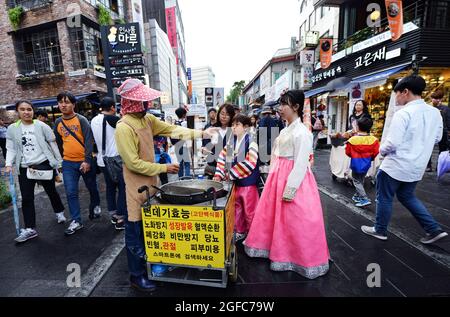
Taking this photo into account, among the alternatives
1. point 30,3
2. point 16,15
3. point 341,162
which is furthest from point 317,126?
point 16,15

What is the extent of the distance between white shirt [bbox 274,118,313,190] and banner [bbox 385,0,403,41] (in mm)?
9173

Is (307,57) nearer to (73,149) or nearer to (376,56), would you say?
(376,56)

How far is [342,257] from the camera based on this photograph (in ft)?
9.55

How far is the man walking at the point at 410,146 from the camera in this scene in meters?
2.78

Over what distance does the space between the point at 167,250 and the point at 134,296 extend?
1.97 feet

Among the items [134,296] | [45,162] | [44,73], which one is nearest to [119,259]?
[134,296]

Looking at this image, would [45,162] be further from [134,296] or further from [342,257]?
[342,257]

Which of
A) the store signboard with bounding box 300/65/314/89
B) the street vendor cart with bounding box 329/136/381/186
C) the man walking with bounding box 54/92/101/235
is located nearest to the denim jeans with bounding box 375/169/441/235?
the street vendor cart with bounding box 329/136/381/186

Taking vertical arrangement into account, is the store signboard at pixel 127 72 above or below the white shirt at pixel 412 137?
above

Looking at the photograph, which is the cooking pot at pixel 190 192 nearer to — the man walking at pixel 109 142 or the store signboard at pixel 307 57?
the man walking at pixel 109 142

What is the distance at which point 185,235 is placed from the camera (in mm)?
2174

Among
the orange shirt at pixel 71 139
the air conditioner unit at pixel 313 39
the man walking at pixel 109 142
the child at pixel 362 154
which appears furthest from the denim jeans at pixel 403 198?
the air conditioner unit at pixel 313 39

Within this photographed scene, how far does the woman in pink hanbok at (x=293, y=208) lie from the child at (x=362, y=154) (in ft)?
7.85

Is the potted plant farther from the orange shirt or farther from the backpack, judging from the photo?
the backpack
